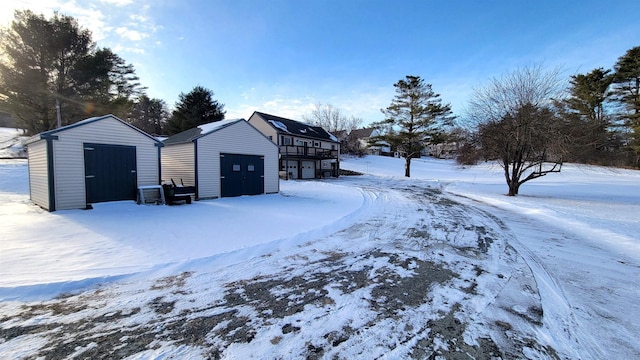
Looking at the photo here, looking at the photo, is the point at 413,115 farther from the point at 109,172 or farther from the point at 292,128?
the point at 109,172

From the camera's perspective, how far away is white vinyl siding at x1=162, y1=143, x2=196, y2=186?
11.6 metres

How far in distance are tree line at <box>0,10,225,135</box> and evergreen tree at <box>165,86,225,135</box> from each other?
8.31 m

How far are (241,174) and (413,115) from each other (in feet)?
72.3

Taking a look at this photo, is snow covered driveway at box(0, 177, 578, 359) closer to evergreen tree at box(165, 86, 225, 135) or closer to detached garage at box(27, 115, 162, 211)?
detached garage at box(27, 115, 162, 211)

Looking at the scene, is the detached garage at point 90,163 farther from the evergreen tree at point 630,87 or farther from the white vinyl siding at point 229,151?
the evergreen tree at point 630,87

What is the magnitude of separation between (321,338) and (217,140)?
1127 centimetres

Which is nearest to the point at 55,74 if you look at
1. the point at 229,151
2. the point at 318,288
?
the point at 229,151

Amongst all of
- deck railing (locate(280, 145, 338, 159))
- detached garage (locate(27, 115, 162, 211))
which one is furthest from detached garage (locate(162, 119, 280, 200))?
deck railing (locate(280, 145, 338, 159))

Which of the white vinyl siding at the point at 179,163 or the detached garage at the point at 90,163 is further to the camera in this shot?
the white vinyl siding at the point at 179,163

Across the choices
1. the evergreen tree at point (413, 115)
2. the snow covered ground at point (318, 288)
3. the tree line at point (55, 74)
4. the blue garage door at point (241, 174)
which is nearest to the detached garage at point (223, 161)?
the blue garage door at point (241, 174)

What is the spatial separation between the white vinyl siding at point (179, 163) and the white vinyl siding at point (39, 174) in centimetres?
432

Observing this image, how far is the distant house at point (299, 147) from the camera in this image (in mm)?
25281

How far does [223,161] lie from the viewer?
12422 mm

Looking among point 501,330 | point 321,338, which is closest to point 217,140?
point 321,338
